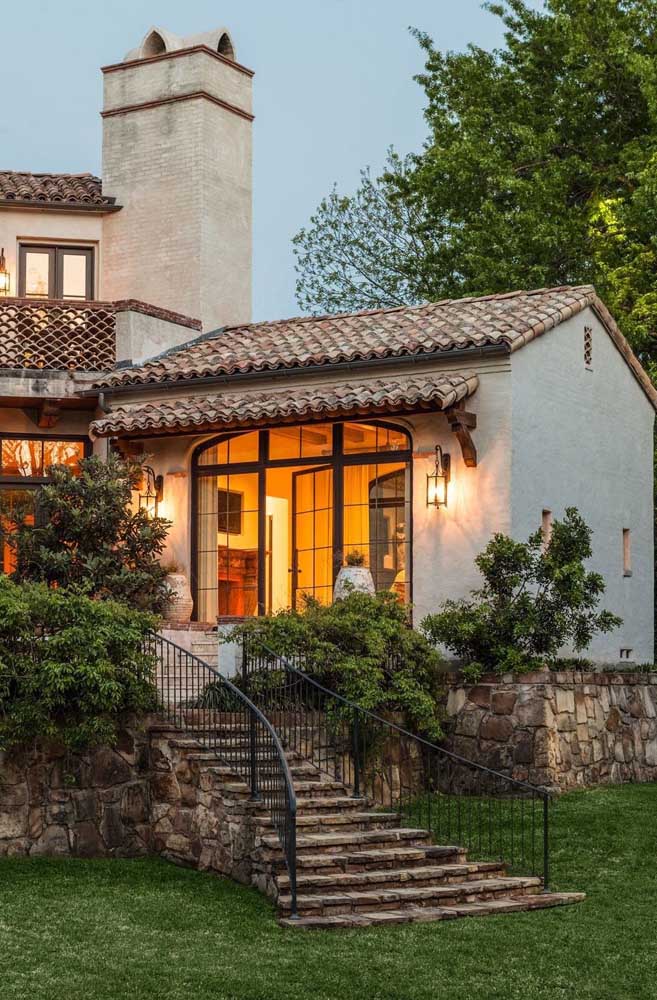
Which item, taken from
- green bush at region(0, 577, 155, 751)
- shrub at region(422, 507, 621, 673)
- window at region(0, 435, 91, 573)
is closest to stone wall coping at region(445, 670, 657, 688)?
shrub at region(422, 507, 621, 673)

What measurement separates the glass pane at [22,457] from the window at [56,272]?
11.4 feet

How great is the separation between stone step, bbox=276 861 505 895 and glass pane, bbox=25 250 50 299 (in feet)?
45.4

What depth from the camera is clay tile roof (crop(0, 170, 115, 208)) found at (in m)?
23.7

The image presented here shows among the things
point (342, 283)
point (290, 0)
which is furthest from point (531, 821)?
point (290, 0)

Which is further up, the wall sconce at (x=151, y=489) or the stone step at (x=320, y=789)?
the wall sconce at (x=151, y=489)

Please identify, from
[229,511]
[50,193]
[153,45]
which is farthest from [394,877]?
[153,45]

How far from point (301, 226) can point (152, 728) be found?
Result: 23.8m

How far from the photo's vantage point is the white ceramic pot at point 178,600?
19.1 metres

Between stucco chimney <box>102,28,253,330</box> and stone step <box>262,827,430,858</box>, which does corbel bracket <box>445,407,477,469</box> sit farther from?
stucco chimney <box>102,28,253,330</box>

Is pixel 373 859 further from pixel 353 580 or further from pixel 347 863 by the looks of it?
pixel 353 580

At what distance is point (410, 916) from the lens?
11.5m

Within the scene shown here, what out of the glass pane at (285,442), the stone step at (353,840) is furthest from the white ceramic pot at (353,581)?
the stone step at (353,840)

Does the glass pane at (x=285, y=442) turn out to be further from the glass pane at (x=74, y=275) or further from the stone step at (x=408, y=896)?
the stone step at (x=408, y=896)

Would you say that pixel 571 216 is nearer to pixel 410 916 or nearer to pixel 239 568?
pixel 239 568
